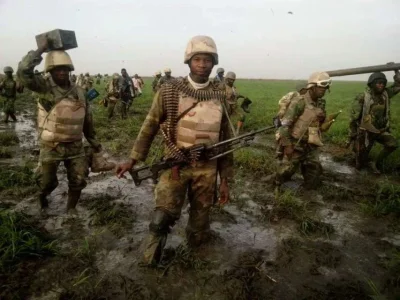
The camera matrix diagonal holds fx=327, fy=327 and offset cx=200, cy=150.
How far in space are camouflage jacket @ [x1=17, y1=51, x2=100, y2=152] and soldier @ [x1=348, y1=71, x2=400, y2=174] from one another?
5721mm

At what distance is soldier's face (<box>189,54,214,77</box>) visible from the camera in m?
3.25

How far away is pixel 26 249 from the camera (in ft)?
12.1

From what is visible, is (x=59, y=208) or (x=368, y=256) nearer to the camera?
(x=368, y=256)

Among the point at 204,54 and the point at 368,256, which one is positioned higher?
the point at 204,54

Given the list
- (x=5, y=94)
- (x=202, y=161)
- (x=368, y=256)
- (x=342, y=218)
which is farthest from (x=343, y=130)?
(x=5, y=94)

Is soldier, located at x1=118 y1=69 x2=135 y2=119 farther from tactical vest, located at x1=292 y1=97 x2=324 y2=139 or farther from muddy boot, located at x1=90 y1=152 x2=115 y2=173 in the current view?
tactical vest, located at x1=292 y1=97 x2=324 y2=139

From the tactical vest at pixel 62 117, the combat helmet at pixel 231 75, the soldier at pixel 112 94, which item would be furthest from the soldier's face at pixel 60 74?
the soldier at pixel 112 94

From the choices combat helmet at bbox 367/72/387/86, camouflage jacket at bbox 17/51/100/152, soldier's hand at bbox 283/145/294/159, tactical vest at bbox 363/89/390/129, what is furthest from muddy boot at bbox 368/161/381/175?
camouflage jacket at bbox 17/51/100/152

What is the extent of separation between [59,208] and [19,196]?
Result: 93 cm

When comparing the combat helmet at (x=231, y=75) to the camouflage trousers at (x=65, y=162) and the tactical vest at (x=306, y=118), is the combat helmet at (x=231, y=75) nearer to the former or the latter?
the tactical vest at (x=306, y=118)

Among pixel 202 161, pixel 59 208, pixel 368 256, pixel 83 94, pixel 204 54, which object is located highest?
A: pixel 204 54

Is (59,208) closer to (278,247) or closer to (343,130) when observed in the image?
(278,247)

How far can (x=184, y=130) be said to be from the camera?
336 cm

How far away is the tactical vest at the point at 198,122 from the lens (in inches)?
130
